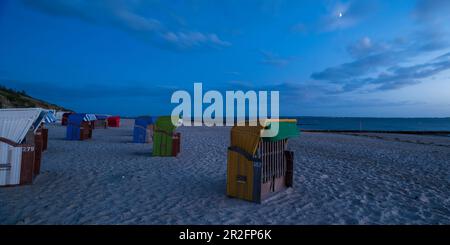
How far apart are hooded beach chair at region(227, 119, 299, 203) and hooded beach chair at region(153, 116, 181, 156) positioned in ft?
18.4

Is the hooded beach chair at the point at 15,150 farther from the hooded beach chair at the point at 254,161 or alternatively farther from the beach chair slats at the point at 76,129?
the beach chair slats at the point at 76,129

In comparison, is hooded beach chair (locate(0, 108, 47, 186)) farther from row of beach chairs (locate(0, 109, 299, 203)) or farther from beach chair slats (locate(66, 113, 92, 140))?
beach chair slats (locate(66, 113, 92, 140))

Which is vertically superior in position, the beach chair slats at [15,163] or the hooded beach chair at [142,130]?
the hooded beach chair at [142,130]

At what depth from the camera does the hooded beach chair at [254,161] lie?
210 inches

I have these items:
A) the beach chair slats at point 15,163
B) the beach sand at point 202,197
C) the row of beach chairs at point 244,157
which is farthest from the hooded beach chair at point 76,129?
the beach chair slats at point 15,163

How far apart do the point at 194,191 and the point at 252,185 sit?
1.48m

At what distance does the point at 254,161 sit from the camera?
5359 millimetres

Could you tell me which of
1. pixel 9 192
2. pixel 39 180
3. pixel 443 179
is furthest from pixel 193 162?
Result: pixel 443 179

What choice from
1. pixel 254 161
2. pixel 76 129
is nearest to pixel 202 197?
pixel 254 161

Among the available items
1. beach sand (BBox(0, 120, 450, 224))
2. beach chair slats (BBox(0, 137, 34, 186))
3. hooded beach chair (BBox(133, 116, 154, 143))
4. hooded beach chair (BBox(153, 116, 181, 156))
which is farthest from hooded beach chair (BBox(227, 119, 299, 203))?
hooded beach chair (BBox(133, 116, 154, 143))

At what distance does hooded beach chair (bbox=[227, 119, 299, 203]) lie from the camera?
5340 mm

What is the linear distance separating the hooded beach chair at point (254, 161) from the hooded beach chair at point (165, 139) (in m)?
5.60

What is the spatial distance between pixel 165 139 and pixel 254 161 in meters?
6.26
